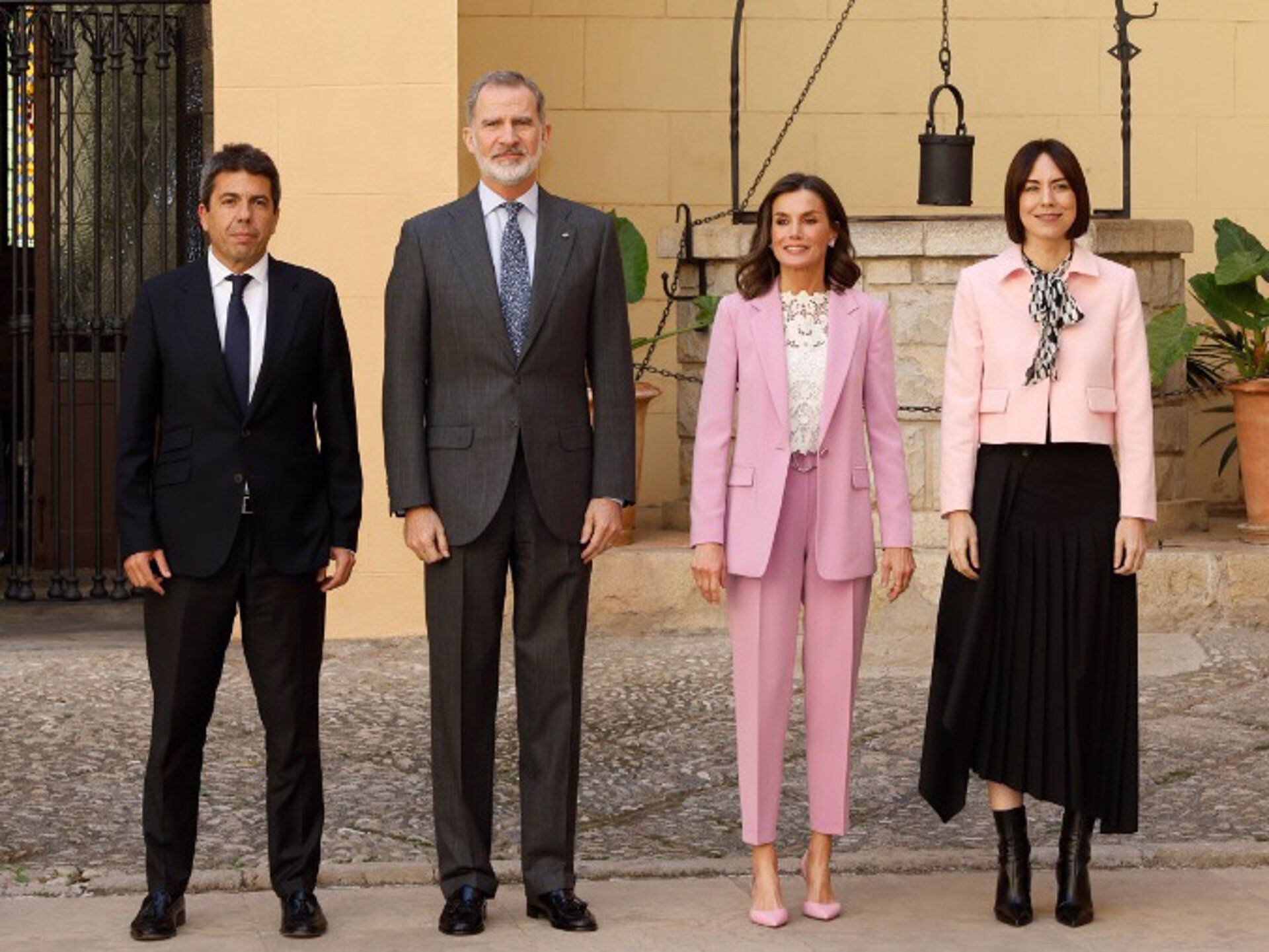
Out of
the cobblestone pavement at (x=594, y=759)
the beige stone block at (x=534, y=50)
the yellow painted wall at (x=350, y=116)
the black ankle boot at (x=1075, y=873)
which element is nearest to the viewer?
the black ankle boot at (x=1075, y=873)

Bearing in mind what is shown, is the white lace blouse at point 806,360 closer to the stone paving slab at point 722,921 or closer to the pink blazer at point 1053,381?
the pink blazer at point 1053,381

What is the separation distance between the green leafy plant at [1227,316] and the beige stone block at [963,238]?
2.15 ft

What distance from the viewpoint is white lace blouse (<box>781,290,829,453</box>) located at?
544 cm

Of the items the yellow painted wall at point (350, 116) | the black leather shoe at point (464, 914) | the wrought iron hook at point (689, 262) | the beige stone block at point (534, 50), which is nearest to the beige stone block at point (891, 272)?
the wrought iron hook at point (689, 262)

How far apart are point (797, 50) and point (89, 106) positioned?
3078 millimetres

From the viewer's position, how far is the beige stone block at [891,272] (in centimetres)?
925

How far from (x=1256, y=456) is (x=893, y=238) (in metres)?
1.68

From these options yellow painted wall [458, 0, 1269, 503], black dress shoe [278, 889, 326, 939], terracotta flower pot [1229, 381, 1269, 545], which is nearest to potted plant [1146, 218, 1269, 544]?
terracotta flower pot [1229, 381, 1269, 545]

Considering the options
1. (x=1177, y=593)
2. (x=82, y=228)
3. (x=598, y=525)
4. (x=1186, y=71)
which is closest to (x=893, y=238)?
(x=1177, y=593)

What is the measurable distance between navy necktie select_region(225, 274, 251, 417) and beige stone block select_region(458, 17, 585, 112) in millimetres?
5807

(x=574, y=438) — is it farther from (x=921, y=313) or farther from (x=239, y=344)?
(x=921, y=313)

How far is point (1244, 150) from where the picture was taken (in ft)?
36.9

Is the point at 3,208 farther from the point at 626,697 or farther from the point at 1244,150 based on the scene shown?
the point at 1244,150

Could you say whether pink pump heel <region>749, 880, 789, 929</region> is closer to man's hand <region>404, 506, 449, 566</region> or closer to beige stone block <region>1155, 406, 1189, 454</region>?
man's hand <region>404, 506, 449, 566</region>
